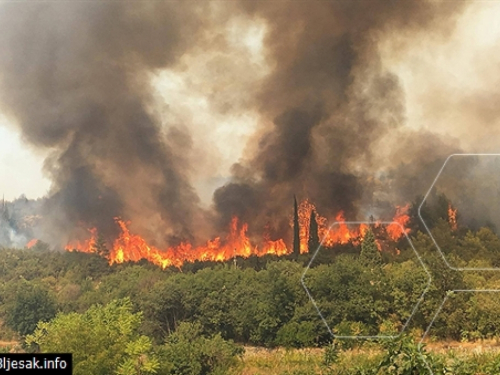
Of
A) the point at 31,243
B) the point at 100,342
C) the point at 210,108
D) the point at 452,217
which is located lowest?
the point at 100,342

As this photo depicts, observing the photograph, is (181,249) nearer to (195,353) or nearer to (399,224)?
(195,353)

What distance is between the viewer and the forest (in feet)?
9.61

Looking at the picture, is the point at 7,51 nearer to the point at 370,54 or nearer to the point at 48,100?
the point at 48,100

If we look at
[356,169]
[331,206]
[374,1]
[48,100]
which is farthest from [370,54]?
[48,100]

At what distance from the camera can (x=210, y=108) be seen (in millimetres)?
3293

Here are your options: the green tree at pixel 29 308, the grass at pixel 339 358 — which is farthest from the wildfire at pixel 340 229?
the green tree at pixel 29 308

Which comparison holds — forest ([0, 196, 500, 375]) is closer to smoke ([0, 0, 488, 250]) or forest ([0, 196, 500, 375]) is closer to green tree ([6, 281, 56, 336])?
green tree ([6, 281, 56, 336])

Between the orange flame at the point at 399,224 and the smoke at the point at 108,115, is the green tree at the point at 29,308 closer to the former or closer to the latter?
the smoke at the point at 108,115

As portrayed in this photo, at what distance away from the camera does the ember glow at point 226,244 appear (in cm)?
313

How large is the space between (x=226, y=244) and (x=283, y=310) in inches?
20.5

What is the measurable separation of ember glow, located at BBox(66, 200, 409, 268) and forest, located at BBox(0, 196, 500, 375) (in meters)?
0.04

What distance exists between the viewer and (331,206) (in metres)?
Result: 3.18

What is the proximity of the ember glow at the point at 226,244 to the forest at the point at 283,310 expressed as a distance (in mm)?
45

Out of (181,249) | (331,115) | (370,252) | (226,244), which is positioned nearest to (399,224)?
(370,252)
